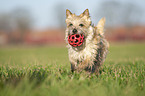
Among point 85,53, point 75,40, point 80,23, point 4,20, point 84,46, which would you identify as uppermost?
point 4,20

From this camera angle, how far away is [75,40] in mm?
3896

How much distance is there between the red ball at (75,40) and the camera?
388 cm

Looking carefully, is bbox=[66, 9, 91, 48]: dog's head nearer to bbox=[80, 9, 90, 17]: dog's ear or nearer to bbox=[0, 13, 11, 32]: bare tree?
bbox=[80, 9, 90, 17]: dog's ear

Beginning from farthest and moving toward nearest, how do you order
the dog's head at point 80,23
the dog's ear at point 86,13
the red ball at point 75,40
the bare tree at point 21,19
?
the bare tree at point 21,19
the dog's ear at point 86,13
the dog's head at point 80,23
the red ball at point 75,40

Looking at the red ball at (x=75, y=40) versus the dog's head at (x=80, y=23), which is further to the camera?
the dog's head at (x=80, y=23)

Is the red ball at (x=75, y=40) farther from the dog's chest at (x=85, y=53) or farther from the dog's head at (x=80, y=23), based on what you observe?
the dog's chest at (x=85, y=53)

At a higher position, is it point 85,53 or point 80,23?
point 80,23

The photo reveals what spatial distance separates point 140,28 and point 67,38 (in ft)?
184

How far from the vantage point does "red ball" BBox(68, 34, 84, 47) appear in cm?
388

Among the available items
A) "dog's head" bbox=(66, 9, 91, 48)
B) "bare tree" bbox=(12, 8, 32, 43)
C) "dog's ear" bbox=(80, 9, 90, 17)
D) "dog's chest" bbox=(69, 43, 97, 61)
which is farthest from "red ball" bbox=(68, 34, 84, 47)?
"bare tree" bbox=(12, 8, 32, 43)

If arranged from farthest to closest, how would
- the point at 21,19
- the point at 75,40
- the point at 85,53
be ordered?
the point at 21,19
the point at 85,53
the point at 75,40

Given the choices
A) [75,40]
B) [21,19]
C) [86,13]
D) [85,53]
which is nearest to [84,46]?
[85,53]

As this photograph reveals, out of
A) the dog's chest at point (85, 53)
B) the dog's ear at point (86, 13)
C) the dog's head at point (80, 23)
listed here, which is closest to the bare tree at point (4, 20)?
the dog's head at point (80, 23)

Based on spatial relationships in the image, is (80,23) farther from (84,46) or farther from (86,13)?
(84,46)
